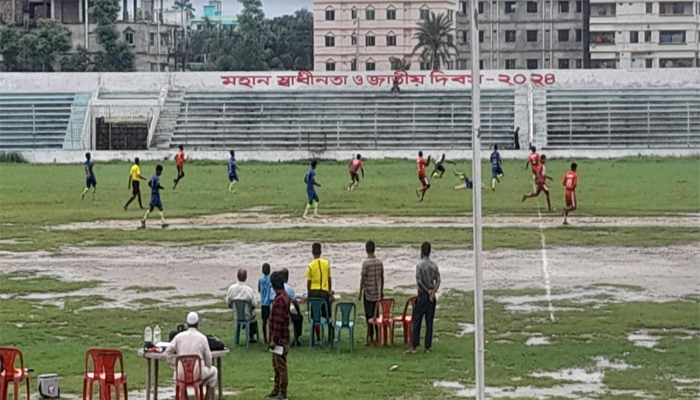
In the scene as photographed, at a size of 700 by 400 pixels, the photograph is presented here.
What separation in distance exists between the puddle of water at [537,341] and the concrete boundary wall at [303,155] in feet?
135

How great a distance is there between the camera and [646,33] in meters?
102

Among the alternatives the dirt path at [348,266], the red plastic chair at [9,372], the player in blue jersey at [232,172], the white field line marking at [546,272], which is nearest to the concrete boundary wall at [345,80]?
the player in blue jersey at [232,172]

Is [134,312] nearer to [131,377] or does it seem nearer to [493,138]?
[131,377]

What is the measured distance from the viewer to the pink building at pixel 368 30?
345ft

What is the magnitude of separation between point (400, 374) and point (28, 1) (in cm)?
9911

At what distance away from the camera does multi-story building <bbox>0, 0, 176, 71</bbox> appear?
108188 mm

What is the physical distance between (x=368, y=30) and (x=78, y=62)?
22790 millimetres

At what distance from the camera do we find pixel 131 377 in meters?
17.3

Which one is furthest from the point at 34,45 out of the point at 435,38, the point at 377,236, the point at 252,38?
the point at 377,236

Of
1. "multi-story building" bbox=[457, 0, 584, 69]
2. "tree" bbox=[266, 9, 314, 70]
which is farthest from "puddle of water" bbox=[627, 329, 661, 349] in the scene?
"tree" bbox=[266, 9, 314, 70]

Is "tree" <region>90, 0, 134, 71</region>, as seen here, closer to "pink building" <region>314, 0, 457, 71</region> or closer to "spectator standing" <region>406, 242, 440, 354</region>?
"pink building" <region>314, 0, 457, 71</region>

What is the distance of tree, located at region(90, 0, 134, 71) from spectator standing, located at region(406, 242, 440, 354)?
292 ft

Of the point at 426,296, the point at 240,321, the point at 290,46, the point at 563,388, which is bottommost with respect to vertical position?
the point at 563,388

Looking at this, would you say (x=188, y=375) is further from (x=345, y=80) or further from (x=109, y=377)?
(x=345, y=80)
